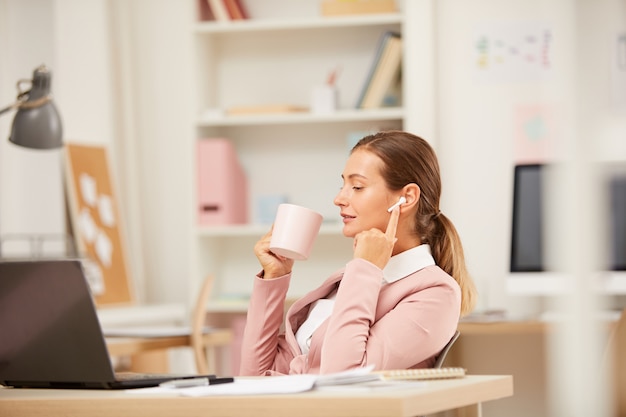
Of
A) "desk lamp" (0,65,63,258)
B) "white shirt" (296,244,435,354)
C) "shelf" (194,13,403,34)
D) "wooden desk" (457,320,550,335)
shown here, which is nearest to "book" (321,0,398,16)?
"shelf" (194,13,403,34)

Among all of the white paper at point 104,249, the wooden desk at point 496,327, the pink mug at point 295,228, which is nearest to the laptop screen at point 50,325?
the pink mug at point 295,228

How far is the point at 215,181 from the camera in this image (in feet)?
14.0

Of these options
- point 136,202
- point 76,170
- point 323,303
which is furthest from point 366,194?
point 136,202

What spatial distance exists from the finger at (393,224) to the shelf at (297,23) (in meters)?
2.44

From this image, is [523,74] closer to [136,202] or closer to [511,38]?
[511,38]

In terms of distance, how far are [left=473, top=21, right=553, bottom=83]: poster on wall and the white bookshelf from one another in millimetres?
355

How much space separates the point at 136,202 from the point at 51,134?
156 centimetres

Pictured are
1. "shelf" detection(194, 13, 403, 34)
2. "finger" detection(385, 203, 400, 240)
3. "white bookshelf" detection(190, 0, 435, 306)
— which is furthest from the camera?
"white bookshelf" detection(190, 0, 435, 306)

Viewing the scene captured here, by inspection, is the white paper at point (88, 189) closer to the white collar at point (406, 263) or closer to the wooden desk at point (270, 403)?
the white collar at point (406, 263)

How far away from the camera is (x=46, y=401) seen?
144cm

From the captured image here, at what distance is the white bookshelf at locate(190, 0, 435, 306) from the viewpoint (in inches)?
169

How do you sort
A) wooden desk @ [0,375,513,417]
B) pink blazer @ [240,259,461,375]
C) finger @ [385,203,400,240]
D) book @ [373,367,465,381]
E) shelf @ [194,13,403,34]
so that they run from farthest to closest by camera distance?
shelf @ [194,13,403,34], finger @ [385,203,400,240], pink blazer @ [240,259,461,375], book @ [373,367,465,381], wooden desk @ [0,375,513,417]

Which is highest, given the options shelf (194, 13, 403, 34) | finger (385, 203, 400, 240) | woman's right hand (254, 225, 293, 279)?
shelf (194, 13, 403, 34)

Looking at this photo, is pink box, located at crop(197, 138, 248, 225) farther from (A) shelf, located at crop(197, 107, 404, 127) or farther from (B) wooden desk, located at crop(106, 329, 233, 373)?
(B) wooden desk, located at crop(106, 329, 233, 373)
